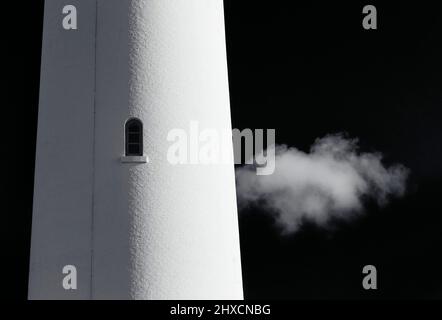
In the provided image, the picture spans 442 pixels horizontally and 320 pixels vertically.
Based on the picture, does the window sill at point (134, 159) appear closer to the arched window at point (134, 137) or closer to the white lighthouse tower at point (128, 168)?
the white lighthouse tower at point (128, 168)

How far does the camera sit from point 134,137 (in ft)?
46.3

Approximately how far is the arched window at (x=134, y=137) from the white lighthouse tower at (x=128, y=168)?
0.5 inches

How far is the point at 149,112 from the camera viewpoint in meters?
14.1

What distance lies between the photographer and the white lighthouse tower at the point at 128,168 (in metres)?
13.9

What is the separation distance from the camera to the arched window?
14102mm

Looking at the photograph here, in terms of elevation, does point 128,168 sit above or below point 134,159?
below

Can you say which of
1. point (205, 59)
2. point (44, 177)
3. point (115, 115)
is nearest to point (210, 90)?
point (205, 59)

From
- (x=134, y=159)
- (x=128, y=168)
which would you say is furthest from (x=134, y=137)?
(x=128, y=168)

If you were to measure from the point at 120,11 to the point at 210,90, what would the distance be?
1.67 metres

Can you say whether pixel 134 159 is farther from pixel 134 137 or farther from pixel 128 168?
pixel 134 137

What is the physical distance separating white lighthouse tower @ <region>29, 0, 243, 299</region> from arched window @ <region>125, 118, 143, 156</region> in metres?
0.01

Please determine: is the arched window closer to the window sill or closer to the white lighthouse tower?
the white lighthouse tower

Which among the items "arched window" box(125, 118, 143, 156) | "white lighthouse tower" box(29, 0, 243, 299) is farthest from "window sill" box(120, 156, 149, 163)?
"arched window" box(125, 118, 143, 156)

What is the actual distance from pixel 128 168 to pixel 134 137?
44cm
